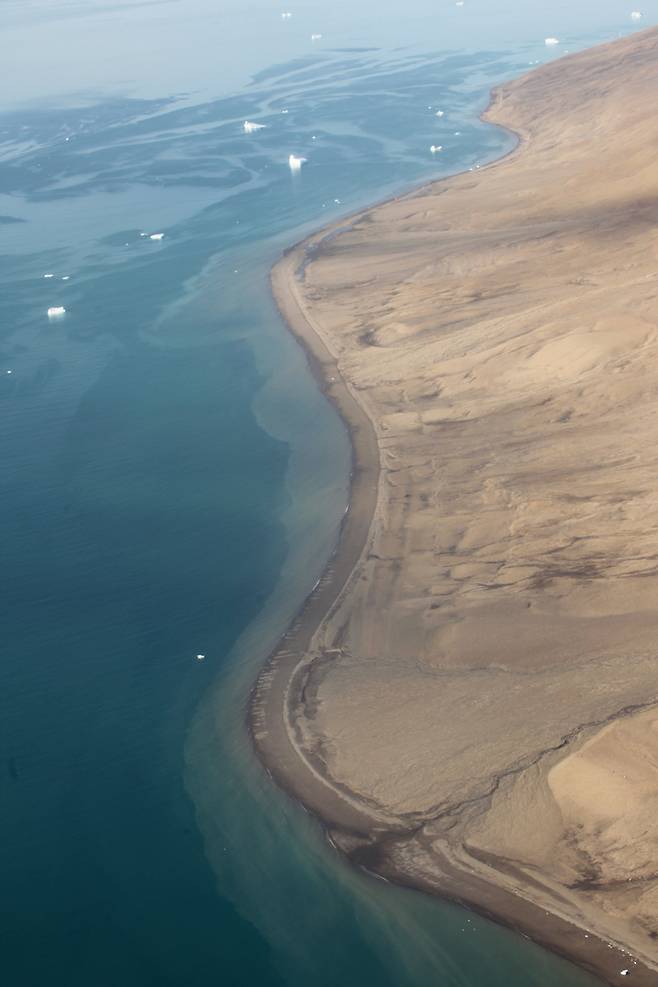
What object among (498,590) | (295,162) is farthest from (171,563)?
(295,162)

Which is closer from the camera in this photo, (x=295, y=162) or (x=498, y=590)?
(x=498, y=590)

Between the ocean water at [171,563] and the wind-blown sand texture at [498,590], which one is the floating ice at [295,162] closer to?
the ocean water at [171,563]

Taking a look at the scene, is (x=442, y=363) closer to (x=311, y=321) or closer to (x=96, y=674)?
(x=311, y=321)

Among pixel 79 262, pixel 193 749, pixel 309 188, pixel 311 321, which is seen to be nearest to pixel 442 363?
pixel 311 321

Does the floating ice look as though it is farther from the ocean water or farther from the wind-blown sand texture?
the wind-blown sand texture

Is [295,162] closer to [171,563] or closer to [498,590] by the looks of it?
[171,563]

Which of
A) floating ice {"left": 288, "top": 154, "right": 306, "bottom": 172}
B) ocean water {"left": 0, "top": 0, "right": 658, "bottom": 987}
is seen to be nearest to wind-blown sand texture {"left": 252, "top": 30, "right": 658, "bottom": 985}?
ocean water {"left": 0, "top": 0, "right": 658, "bottom": 987}
